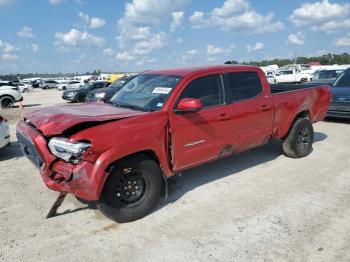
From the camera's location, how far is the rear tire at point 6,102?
1978 centimetres

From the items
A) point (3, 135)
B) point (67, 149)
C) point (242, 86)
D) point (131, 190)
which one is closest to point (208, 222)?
point (131, 190)

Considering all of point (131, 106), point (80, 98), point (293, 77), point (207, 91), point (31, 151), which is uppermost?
point (207, 91)

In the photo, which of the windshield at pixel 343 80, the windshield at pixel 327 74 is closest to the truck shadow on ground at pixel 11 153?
the windshield at pixel 343 80

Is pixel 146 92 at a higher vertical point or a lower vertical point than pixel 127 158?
higher

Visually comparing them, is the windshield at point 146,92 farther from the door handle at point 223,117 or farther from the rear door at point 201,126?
the door handle at point 223,117

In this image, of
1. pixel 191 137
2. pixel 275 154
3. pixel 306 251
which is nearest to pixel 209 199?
pixel 191 137

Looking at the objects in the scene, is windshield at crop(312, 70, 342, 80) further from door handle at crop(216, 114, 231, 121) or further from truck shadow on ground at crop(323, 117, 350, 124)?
door handle at crop(216, 114, 231, 121)

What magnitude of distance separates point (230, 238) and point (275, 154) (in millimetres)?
3691

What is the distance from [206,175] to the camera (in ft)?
19.3

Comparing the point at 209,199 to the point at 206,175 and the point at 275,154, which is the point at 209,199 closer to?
the point at 206,175

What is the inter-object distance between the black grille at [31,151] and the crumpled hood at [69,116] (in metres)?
0.25

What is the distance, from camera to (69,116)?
421cm

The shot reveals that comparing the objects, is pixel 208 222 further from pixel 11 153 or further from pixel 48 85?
pixel 48 85

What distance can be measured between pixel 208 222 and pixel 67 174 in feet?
5.73
